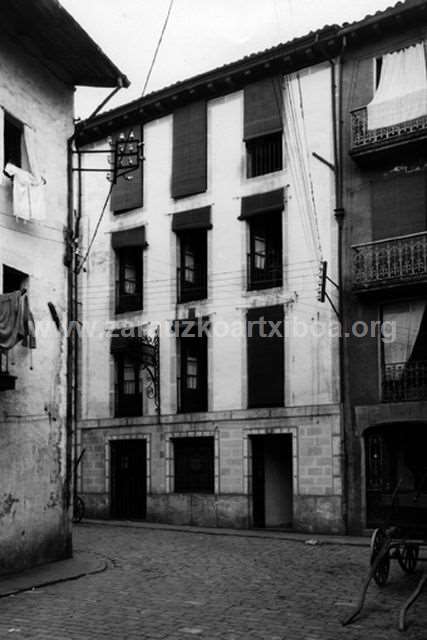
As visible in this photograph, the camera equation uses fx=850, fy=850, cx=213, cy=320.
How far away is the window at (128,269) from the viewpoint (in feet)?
86.7

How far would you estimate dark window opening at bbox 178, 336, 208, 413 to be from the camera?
982 inches

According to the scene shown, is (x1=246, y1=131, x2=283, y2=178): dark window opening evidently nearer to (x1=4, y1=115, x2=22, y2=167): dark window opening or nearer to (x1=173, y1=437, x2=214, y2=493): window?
(x1=173, y1=437, x2=214, y2=493): window

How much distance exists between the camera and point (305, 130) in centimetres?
2308

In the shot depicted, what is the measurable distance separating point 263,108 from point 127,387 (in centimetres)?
936

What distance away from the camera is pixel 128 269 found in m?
27.1

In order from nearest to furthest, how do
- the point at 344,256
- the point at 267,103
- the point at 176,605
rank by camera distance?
the point at 176,605
the point at 344,256
the point at 267,103

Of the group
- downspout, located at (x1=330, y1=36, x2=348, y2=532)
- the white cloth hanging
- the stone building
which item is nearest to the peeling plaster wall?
the stone building

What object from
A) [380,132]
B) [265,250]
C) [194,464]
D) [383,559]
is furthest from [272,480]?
[383,559]

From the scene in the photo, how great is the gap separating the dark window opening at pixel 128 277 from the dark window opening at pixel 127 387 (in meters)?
1.67

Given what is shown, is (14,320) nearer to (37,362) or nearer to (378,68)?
(37,362)

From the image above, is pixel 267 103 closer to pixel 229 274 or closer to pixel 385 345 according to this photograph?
pixel 229 274

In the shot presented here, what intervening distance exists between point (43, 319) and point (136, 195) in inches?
457

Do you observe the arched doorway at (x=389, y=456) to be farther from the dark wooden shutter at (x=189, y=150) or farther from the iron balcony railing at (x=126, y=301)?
the dark wooden shutter at (x=189, y=150)

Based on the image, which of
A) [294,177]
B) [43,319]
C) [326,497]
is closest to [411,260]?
[294,177]
